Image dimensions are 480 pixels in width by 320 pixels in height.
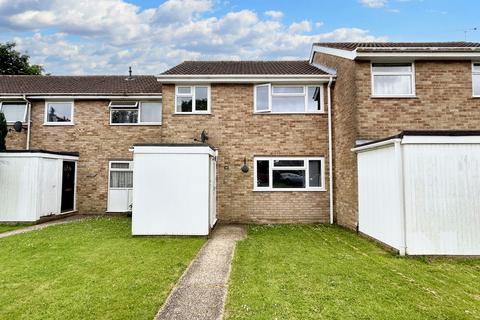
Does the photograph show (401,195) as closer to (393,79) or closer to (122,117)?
(393,79)

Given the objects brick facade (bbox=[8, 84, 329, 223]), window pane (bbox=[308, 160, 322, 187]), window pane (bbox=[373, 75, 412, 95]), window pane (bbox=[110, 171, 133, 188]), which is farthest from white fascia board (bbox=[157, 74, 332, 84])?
window pane (bbox=[110, 171, 133, 188])

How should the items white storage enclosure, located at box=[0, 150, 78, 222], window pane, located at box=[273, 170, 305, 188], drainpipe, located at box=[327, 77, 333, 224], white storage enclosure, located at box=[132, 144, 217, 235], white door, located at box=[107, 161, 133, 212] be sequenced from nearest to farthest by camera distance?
1. white storage enclosure, located at box=[132, 144, 217, 235]
2. white storage enclosure, located at box=[0, 150, 78, 222]
3. drainpipe, located at box=[327, 77, 333, 224]
4. window pane, located at box=[273, 170, 305, 188]
5. white door, located at box=[107, 161, 133, 212]

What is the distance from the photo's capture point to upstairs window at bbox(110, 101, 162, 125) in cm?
1322

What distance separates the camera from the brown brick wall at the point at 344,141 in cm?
932

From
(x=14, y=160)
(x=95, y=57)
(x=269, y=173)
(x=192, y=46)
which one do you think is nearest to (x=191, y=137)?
(x=269, y=173)

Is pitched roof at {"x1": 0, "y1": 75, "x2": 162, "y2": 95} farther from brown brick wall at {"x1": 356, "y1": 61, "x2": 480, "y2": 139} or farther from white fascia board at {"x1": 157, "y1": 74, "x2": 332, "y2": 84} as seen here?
brown brick wall at {"x1": 356, "y1": 61, "x2": 480, "y2": 139}

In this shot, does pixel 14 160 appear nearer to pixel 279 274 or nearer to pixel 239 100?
pixel 239 100

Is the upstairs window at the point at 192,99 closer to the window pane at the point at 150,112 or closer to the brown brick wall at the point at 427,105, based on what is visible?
the window pane at the point at 150,112

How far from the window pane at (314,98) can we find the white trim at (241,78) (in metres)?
0.42

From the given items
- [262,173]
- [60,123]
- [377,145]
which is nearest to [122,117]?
[60,123]

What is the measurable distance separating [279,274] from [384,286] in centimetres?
157

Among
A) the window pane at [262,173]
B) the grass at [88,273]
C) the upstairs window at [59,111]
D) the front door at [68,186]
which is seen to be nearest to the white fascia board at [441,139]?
the grass at [88,273]

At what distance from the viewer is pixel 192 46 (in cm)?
2041

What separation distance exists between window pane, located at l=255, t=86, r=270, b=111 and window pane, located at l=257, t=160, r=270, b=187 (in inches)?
76.0
